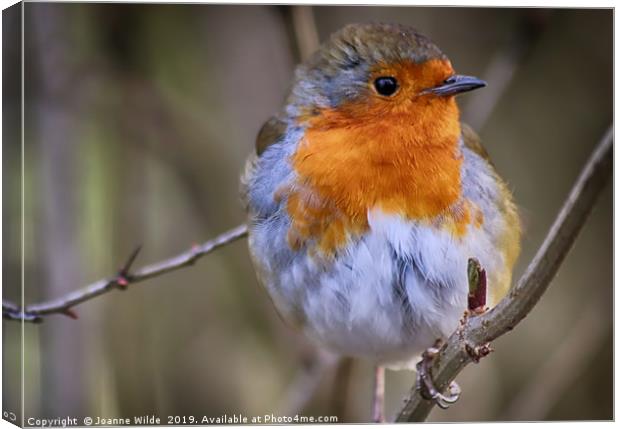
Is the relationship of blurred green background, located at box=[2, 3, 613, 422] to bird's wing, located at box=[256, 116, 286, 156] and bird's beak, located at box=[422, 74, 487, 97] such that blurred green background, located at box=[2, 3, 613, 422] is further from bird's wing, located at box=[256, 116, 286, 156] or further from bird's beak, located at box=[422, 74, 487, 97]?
bird's beak, located at box=[422, 74, 487, 97]

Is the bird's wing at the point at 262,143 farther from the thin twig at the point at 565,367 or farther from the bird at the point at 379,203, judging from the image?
the thin twig at the point at 565,367

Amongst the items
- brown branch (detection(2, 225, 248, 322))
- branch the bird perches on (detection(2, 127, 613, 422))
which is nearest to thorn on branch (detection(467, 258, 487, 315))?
branch the bird perches on (detection(2, 127, 613, 422))

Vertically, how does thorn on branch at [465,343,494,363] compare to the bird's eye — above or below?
below

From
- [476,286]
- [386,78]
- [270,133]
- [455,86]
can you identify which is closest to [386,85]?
[386,78]

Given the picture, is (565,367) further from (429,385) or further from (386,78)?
(386,78)

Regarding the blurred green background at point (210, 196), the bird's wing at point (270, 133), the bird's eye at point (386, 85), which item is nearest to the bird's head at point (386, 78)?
the bird's eye at point (386, 85)
